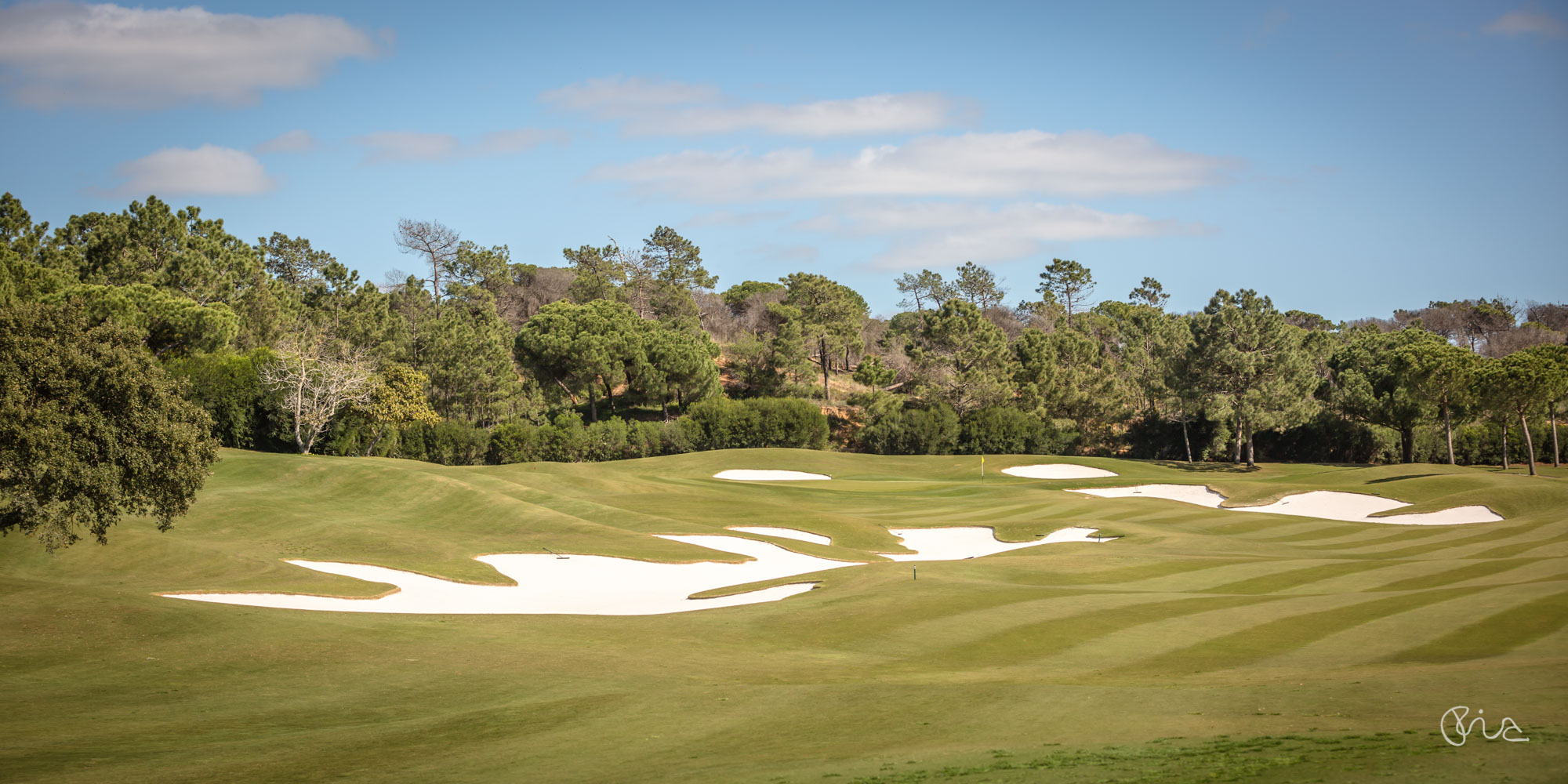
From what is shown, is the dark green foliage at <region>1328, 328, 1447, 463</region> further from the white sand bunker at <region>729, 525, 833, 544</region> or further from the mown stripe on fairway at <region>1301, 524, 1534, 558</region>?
the white sand bunker at <region>729, 525, 833, 544</region>

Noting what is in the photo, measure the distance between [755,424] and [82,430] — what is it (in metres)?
47.4

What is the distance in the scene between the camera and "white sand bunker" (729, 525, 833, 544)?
31297 millimetres

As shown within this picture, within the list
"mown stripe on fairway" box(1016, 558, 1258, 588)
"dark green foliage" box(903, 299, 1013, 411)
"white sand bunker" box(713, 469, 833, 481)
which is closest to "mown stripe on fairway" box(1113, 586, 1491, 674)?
"mown stripe on fairway" box(1016, 558, 1258, 588)

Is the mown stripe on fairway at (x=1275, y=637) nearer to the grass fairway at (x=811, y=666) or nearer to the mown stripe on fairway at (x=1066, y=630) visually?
the grass fairway at (x=811, y=666)

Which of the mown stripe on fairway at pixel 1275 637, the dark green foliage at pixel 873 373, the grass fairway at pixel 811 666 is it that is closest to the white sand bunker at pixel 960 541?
the grass fairway at pixel 811 666

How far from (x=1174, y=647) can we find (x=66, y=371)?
21.8 meters

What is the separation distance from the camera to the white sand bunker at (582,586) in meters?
20.4

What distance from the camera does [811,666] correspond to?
14555 millimetres

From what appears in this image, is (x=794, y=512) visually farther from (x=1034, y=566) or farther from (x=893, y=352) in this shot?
(x=893, y=352)

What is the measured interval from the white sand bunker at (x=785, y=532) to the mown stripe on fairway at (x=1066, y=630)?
13983mm

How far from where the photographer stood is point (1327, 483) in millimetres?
43500

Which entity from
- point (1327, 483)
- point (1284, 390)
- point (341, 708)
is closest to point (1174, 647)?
point (341, 708)

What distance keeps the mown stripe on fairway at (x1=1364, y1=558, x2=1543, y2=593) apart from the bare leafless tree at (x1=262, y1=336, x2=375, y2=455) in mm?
45958

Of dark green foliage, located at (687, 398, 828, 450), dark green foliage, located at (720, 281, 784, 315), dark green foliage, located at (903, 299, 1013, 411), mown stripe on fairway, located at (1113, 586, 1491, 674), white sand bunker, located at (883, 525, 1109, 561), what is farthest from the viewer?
dark green foliage, located at (720, 281, 784, 315)
